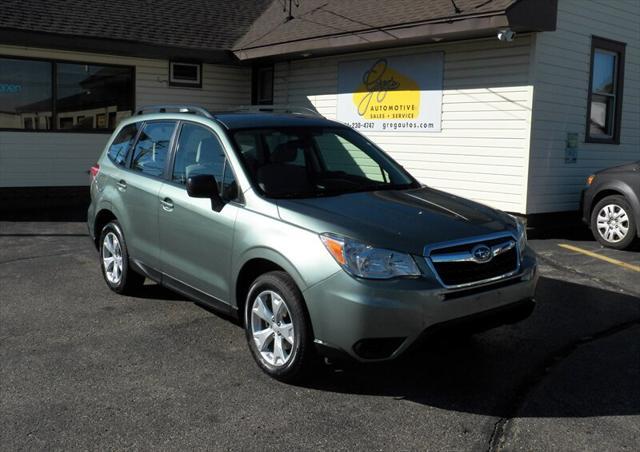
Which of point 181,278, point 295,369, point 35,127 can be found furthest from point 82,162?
point 295,369

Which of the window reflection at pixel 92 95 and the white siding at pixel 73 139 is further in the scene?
the window reflection at pixel 92 95

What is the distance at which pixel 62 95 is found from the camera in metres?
12.8

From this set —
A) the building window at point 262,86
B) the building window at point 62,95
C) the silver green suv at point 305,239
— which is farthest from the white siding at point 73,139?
the silver green suv at point 305,239

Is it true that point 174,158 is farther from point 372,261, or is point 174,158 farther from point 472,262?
point 472,262

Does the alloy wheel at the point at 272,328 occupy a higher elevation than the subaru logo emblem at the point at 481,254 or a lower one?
lower

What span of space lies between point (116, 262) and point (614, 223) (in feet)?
22.1

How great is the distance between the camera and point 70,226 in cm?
1068

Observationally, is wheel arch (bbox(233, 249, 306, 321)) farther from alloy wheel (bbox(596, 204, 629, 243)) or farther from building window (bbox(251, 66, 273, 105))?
building window (bbox(251, 66, 273, 105))

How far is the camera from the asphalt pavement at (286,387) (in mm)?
3654

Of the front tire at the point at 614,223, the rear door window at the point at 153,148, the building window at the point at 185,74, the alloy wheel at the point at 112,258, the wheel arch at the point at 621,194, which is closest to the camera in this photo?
the rear door window at the point at 153,148

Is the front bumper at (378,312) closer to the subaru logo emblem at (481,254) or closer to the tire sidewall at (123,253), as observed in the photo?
the subaru logo emblem at (481,254)

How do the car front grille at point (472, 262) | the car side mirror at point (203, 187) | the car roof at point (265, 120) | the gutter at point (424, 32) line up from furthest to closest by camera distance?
the gutter at point (424, 32), the car roof at point (265, 120), the car side mirror at point (203, 187), the car front grille at point (472, 262)

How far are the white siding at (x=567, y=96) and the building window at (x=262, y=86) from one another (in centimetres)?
686

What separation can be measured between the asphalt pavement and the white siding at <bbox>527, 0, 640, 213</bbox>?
13.6ft
